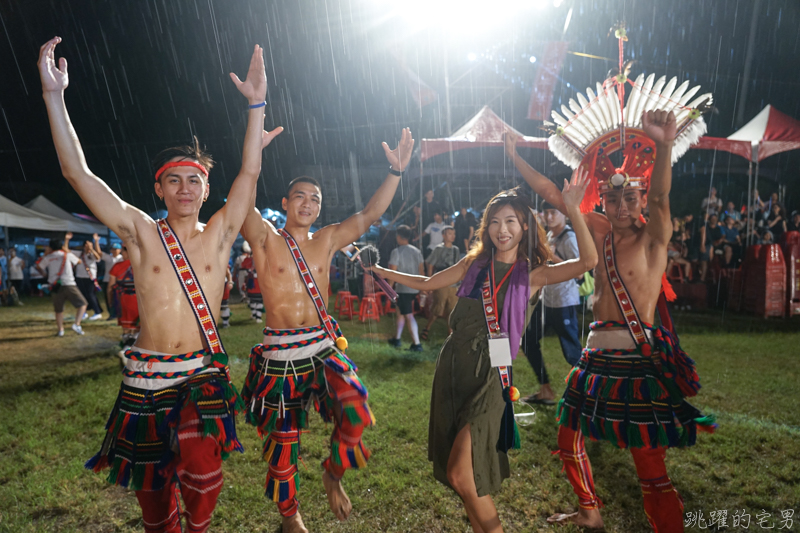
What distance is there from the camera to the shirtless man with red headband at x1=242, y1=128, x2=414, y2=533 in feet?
9.39

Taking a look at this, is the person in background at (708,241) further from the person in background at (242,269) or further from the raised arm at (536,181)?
the person in background at (242,269)

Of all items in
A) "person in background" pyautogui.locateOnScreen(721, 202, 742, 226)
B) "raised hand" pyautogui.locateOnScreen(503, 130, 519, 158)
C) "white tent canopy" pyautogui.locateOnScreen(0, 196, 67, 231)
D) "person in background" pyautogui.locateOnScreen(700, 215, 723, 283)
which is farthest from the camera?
"white tent canopy" pyautogui.locateOnScreen(0, 196, 67, 231)

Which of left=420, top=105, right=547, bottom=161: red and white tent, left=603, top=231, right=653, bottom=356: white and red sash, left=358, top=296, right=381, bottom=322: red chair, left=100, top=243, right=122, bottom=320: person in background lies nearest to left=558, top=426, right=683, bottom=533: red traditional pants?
left=603, top=231, right=653, bottom=356: white and red sash

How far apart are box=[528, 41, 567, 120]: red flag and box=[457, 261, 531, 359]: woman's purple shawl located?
12872mm

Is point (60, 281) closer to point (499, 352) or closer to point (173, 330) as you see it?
point (173, 330)

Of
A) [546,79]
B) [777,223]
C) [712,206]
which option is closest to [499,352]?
[777,223]

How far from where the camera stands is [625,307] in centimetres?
285

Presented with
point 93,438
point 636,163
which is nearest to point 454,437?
point 636,163

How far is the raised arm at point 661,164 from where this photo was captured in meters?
2.56

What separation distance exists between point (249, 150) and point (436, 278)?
142 centimetres

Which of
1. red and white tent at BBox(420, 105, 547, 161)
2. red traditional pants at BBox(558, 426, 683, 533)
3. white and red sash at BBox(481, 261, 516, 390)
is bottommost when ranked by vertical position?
red traditional pants at BBox(558, 426, 683, 533)

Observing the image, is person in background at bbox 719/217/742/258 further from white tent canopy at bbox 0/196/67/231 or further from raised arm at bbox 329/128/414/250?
white tent canopy at bbox 0/196/67/231

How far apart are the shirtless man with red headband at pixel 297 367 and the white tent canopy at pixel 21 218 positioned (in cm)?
1612

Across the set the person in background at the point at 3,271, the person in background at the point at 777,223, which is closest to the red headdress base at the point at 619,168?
the person in background at the point at 777,223
